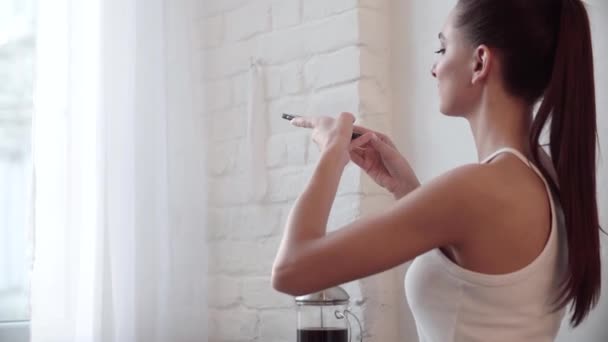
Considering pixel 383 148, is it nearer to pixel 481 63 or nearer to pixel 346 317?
pixel 481 63

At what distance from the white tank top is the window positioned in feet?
3.50

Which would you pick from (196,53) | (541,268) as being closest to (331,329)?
(541,268)

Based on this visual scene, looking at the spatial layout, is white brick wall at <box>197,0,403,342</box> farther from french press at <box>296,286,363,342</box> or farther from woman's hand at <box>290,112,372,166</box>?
woman's hand at <box>290,112,372,166</box>

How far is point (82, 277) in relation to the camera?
1.72 meters

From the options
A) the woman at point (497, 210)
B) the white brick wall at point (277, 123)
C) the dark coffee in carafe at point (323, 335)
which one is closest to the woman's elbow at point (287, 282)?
the woman at point (497, 210)

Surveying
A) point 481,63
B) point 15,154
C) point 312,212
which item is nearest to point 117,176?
point 15,154

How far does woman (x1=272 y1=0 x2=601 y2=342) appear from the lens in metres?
1.02

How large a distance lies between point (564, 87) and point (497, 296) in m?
0.30

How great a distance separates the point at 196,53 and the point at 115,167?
16.7 inches

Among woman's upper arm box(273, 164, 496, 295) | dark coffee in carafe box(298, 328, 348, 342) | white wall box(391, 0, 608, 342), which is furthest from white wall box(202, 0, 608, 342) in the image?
woman's upper arm box(273, 164, 496, 295)

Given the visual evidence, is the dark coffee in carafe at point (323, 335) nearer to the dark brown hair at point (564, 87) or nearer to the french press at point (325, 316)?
the french press at point (325, 316)

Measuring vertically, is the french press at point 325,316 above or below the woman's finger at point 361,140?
below

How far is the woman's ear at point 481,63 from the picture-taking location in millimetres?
1124

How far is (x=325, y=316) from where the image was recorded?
1700 millimetres
